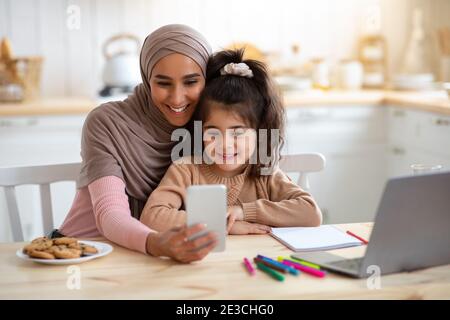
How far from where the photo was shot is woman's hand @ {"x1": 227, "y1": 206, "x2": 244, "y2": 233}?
1.54m

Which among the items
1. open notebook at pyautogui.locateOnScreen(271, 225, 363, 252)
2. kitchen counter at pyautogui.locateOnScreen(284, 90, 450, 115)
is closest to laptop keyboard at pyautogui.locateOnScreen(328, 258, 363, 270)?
open notebook at pyautogui.locateOnScreen(271, 225, 363, 252)

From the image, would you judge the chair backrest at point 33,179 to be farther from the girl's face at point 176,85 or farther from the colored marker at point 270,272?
the colored marker at point 270,272

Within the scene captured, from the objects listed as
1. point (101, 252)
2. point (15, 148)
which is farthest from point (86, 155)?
point (15, 148)

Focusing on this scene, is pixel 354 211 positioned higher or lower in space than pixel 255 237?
lower

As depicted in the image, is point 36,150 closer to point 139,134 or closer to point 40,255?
point 139,134

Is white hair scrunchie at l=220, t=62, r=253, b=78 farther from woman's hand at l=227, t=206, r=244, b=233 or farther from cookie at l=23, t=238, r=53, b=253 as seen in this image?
cookie at l=23, t=238, r=53, b=253

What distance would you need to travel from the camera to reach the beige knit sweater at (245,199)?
5.10ft

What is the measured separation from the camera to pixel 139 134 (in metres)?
1.77

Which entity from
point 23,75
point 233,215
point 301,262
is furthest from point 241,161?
point 23,75

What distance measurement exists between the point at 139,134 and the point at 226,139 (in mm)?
248

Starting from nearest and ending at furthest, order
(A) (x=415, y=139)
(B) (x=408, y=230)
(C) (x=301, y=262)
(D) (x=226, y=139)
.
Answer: (B) (x=408, y=230)
(C) (x=301, y=262)
(D) (x=226, y=139)
(A) (x=415, y=139)

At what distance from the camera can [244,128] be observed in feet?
5.57

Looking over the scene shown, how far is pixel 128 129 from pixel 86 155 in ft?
0.45

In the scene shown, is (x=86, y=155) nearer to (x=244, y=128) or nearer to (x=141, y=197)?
(x=141, y=197)
